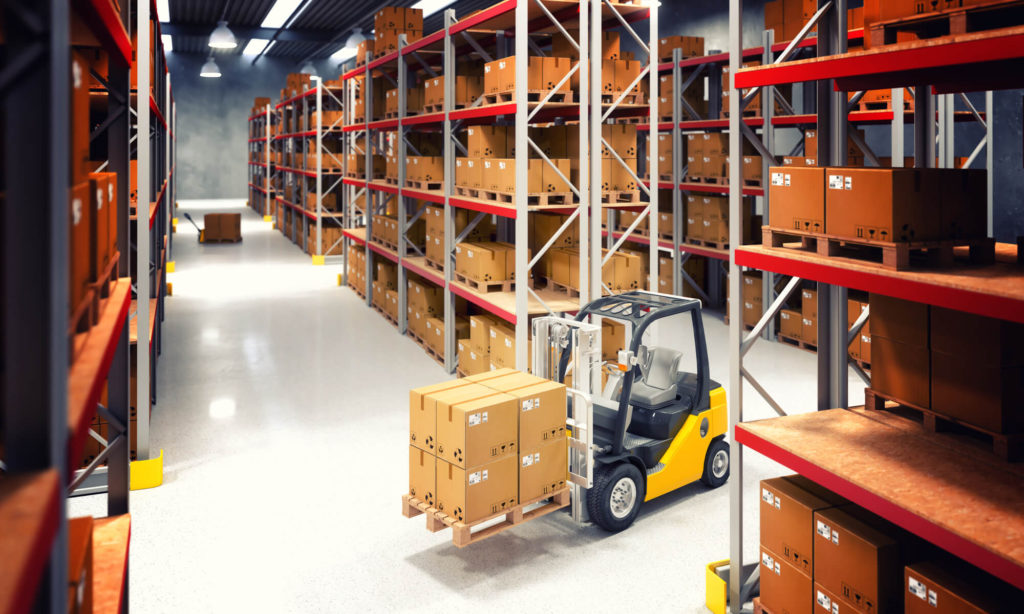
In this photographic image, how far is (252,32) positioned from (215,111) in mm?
12314

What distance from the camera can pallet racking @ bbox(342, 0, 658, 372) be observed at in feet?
25.6

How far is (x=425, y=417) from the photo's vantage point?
5.14 m

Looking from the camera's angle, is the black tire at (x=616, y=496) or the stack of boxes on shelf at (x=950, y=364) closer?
the stack of boxes on shelf at (x=950, y=364)

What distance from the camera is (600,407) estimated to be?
232 inches

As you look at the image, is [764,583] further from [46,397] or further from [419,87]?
[419,87]

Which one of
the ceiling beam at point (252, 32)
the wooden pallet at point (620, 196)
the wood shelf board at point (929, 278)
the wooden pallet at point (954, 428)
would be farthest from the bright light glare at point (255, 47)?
the wooden pallet at point (954, 428)

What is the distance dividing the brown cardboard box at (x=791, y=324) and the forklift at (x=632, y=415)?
4.96 m

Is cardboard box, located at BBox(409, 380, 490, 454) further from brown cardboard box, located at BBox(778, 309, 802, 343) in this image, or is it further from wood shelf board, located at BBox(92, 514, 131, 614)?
brown cardboard box, located at BBox(778, 309, 802, 343)

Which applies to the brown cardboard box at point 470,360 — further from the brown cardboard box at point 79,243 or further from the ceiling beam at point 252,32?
the ceiling beam at point 252,32

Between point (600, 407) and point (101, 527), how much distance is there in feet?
11.2

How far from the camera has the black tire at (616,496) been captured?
5513mm

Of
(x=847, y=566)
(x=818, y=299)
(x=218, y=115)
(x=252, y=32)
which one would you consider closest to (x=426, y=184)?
(x=818, y=299)

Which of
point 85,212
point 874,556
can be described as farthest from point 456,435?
point 85,212

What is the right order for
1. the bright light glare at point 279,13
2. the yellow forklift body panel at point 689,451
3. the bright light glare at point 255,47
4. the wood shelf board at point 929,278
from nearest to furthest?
1. the wood shelf board at point 929,278
2. the yellow forklift body panel at point 689,451
3. the bright light glare at point 279,13
4. the bright light glare at point 255,47
